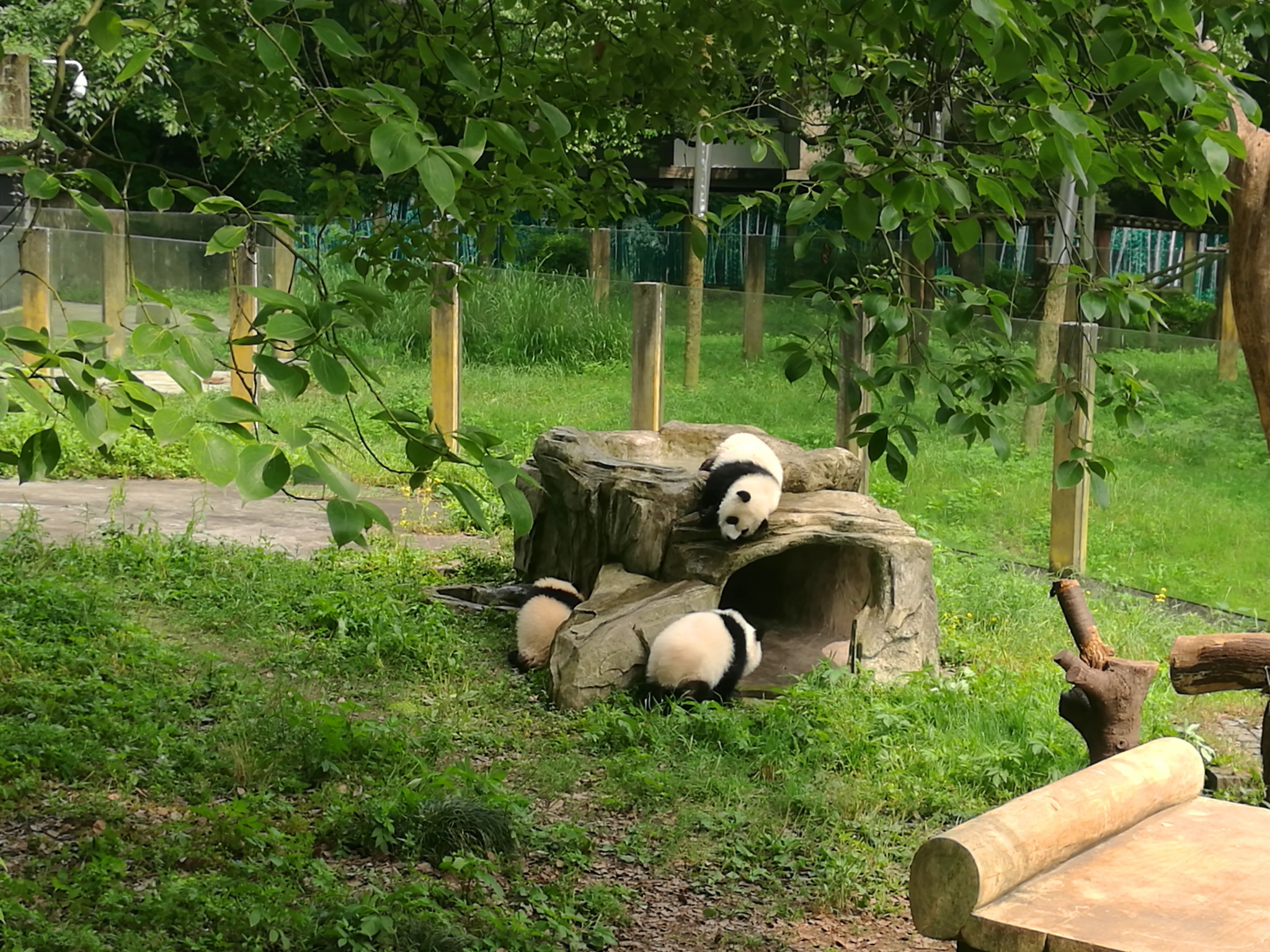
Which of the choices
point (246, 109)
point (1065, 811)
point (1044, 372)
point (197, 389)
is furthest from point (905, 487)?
point (197, 389)

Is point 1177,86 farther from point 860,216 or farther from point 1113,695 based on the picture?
point 1113,695

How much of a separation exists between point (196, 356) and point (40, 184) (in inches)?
25.8

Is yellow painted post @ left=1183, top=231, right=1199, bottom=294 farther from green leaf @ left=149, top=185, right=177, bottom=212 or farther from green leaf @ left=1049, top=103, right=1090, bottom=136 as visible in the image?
green leaf @ left=149, top=185, right=177, bottom=212

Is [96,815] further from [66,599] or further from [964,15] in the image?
[964,15]

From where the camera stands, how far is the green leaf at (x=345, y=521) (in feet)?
6.24

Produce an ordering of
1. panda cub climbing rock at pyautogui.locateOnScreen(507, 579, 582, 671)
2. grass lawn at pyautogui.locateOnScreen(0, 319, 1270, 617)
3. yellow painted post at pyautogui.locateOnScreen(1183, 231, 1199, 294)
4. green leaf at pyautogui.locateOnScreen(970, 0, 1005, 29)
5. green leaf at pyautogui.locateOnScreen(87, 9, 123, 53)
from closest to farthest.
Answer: green leaf at pyautogui.locateOnScreen(970, 0, 1005, 29) → green leaf at pyautogui.locateOnScreen(87, 9, 123, 53) → panda cub climbing rock at pyautogui.locateOnScreen(507, 579, 582, 671) → grass lawn at pyautogui.locateOnScreen(0, 319, 1270, 617) → yellow painted post at pyautogui.locateOnScreen(1183, 231, 1199, 294)

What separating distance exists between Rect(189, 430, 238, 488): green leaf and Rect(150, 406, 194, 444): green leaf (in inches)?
0.7

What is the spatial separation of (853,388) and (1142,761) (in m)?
1.16

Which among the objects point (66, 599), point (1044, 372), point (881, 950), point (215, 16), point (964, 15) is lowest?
point (881, 950)

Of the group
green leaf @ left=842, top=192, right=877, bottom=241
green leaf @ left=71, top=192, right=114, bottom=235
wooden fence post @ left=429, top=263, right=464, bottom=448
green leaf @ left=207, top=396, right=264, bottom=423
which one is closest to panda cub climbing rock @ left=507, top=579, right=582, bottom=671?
green leaf @ left=842, top=192, right=877, bottom=241

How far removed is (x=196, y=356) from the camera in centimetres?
208

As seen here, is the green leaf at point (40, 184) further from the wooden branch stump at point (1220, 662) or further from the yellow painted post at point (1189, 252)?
the yellow painted post at point (1189, 252)

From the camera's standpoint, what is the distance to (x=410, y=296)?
13.9m

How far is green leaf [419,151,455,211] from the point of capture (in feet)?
6.01
